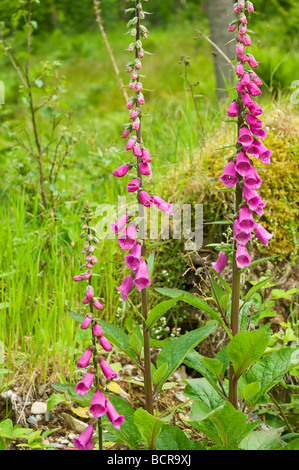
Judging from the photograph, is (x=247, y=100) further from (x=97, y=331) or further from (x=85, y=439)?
(x=85, y=439)

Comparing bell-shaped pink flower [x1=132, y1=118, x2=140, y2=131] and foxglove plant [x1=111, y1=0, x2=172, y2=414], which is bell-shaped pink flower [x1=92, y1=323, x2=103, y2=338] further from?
bell-shaped pink flower [x1=132, y1=118, x2=140, y2=131]

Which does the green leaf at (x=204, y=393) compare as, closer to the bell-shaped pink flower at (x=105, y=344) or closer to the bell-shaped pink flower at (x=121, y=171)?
the bell-shaped pink flower at (x=105, y=344)

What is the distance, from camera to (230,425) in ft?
6.15

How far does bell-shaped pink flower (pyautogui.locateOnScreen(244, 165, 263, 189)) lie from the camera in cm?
195

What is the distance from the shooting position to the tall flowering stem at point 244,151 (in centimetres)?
190

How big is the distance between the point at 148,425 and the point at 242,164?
934mm

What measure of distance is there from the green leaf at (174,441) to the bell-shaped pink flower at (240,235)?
70cm

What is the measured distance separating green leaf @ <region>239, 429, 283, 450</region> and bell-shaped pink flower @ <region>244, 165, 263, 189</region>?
908mm

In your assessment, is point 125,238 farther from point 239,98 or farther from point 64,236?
point 64,236

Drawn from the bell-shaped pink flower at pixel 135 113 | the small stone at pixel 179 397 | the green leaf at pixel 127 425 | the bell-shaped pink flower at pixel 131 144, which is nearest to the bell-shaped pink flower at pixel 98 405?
the green leaf at pixel 127 425

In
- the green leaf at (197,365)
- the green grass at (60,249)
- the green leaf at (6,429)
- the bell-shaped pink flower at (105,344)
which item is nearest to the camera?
the bell-shaped pink flower at (105,344)

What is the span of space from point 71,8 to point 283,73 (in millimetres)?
11379

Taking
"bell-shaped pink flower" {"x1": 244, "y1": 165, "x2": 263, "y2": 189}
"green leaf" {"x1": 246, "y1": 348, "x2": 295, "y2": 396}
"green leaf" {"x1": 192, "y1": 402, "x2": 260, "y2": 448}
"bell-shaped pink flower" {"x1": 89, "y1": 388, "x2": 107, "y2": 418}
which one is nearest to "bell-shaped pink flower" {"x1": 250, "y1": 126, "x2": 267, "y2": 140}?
"bell-shaped pink flower" {"x1": 244, "y1": 165, "x2": 263, "y2": 189}

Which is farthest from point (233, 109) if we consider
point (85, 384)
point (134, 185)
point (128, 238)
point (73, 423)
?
point (73, 423)
